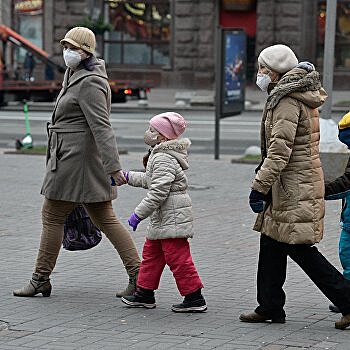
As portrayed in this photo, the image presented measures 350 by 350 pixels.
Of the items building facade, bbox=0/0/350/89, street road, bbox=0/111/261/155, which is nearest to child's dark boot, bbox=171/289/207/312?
street road, bbox=0/111/261/155

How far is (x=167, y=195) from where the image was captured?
7.37 meters

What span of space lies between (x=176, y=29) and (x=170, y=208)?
30.5 meters

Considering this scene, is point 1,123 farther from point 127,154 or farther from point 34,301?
point 34,301

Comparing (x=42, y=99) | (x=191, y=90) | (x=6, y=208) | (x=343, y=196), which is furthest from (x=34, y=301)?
(x=191, y=90)

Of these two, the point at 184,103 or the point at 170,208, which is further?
the point at 184,103

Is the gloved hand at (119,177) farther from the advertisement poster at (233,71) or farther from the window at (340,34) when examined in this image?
the window at (340,34)

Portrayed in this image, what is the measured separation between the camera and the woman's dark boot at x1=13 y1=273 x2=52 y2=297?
7.81 m

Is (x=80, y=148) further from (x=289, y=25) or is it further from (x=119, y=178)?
(x=289, y=25)

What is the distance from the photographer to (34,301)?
7715 mm

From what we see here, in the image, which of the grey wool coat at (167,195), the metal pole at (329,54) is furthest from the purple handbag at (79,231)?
the metal pole at (329,54)

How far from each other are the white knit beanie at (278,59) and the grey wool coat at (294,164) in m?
0.07

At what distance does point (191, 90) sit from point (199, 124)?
10.8 metres

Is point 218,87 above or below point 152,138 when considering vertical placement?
below

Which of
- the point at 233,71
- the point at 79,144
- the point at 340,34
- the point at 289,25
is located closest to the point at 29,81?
the point at 289,25
